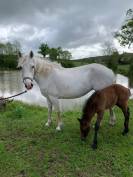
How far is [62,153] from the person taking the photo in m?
4.52

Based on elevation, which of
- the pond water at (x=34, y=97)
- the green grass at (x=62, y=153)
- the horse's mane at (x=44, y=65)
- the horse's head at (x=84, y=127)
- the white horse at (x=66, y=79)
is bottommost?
the pond water at (x=34, y=97)

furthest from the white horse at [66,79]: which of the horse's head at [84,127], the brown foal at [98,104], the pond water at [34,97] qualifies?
the pond water at [34,97]

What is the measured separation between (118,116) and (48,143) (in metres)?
2.97

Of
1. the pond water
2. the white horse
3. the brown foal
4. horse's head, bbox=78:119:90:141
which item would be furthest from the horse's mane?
the pond water

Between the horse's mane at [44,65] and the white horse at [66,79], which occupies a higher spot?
the horse's mane at [44,65]

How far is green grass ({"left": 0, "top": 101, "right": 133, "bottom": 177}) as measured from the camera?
3949 mm

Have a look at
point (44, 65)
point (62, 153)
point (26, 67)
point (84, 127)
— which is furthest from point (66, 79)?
point (62, 153)

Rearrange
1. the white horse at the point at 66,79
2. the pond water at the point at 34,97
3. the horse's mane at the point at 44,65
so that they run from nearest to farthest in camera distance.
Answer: the horse's mane at the point at 44,65
the white horse at the point at 66,79
the pond water at the point at 34,97

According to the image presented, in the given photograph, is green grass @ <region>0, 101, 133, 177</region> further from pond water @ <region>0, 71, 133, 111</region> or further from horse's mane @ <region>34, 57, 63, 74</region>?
pond water @ <region>0, 71, 133, 111</region>

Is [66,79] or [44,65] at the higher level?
[44,65]

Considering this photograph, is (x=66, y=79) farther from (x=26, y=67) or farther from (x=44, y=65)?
(x=26, y=67)

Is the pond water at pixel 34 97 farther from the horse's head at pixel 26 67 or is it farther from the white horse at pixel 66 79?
the horse's head at pixel 26 67

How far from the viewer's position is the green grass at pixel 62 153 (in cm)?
395

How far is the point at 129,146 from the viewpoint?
4883 millimetres
